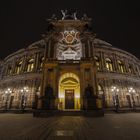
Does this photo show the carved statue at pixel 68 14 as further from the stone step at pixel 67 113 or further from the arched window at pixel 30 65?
the stone step at pixel 67 113

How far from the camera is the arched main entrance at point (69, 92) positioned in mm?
24656

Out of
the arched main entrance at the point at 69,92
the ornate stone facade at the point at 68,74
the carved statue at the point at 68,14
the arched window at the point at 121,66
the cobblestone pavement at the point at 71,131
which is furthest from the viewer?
the arched window at the point at 121,66

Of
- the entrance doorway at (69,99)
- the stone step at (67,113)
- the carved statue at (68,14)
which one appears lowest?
the stone step at (67,113)

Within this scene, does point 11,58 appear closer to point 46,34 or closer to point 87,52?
point 46,34

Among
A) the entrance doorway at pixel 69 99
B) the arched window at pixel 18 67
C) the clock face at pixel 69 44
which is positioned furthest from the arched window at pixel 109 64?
the arched window at pixel 18 67

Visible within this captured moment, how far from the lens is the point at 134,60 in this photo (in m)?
41.1

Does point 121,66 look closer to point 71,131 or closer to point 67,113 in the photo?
point 67,113

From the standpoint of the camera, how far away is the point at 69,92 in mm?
26359

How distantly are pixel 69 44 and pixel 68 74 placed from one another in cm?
906

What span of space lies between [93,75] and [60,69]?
260 inches

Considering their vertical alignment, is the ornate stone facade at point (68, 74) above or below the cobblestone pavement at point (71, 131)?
above

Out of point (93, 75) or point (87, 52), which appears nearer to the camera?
point (93, 75)

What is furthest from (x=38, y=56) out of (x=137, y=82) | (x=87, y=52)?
(x=137, y=82)

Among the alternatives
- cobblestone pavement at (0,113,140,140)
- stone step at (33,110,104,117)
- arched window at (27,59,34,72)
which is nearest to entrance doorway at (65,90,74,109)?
stone step at (33,110,104,117)
